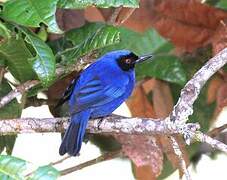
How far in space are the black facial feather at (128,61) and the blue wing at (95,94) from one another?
84 mm

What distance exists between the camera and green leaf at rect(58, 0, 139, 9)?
2.39 m

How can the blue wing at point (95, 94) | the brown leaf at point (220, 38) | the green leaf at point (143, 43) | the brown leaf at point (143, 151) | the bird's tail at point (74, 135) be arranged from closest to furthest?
the bird's tail at point (74, 135) < the blue wing at point (95, 94) < the brown leaf at point (143, 151) < the brown leaf at point (220, 38) < the green leaf at point (143, 43)

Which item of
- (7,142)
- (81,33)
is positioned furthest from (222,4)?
(7,142)

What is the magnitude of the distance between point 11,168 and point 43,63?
0.51 metres

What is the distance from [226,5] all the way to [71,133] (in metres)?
1.00

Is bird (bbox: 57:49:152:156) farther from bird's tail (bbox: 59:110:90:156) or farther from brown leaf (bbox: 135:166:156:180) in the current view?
brown leaf (bbox: 135:166:156:180)

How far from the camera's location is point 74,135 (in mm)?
2615

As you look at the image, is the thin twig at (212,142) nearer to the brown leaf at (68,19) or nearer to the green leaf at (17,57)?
the green leaf at (17,57)

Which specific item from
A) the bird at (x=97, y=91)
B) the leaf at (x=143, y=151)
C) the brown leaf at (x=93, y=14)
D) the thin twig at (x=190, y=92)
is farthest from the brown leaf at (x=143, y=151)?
the brown leaf at (x=93, y=14)

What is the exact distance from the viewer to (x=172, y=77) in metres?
3.01

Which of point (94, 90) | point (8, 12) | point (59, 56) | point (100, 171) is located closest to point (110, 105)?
point (94, 90)

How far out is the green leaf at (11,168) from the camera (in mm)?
2061

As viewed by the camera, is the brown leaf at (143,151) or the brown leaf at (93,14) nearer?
the brown leaf at (143,151)

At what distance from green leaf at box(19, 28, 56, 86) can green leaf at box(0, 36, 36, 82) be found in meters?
0.06
